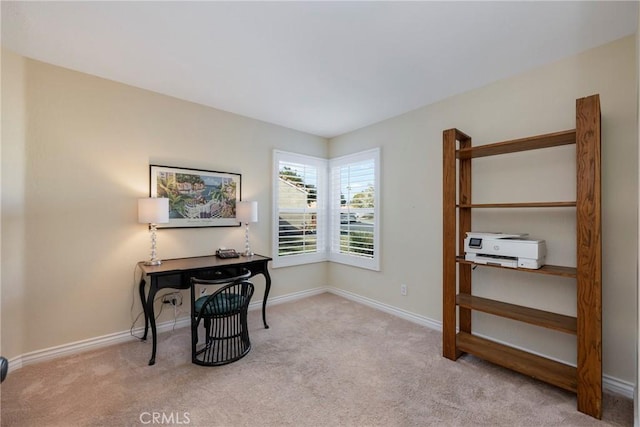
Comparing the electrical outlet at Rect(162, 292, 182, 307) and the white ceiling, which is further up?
the white ceiling

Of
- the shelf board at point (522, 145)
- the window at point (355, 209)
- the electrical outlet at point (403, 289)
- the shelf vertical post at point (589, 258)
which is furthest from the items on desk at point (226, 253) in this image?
the shelf vertical post at point (589, 258)

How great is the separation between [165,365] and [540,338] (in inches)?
119

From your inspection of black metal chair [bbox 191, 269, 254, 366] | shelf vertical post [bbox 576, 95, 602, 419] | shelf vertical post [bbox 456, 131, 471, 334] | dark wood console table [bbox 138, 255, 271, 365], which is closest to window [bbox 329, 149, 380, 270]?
shelf vertical post [bbox 456, 131, 471, 334]

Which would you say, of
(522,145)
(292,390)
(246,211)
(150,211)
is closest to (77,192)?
(150,211)

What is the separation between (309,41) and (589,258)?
228 centimetres

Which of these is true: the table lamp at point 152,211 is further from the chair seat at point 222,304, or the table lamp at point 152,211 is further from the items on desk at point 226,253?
the chair seat at point 222,304

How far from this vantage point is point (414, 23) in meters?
1.78

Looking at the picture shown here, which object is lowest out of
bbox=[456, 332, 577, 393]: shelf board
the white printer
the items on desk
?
bbox=[456, 332, 577, 393]: shelf board

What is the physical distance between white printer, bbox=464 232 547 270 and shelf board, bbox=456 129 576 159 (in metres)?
0.69

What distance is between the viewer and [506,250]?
205 centimetres

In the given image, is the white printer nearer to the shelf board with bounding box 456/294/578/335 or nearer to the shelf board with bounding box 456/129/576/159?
the shelf board with bounding box 456/294/578/335

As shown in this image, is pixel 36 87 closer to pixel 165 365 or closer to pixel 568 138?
pixel 165 365

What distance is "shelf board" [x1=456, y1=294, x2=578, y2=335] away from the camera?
6.20 ft

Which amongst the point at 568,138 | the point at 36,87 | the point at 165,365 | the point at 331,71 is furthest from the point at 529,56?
the point at 36,87
